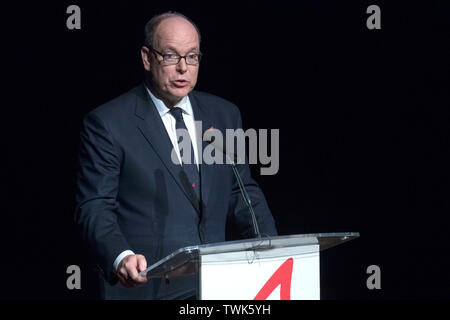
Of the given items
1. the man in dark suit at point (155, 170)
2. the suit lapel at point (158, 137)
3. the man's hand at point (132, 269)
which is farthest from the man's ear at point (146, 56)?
the man's hand at point (132, 269)

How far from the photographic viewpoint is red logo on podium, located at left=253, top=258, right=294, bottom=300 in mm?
1716

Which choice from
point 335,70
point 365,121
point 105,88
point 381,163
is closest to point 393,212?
point 381,163

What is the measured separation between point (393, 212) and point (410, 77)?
0.72 metres

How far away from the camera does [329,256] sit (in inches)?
142

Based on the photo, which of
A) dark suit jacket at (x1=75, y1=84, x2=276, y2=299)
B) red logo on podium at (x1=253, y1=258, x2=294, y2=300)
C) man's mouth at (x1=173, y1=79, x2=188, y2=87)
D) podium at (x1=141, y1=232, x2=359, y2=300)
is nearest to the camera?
podium at (x1=141, y1=232, x2=359, y2=300)

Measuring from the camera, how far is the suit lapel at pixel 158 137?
2.26 metres

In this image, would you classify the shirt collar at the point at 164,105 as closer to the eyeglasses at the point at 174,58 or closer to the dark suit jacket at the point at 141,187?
the dark suit jacket at the point at 141,187

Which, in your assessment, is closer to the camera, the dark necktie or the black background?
the dark necktie

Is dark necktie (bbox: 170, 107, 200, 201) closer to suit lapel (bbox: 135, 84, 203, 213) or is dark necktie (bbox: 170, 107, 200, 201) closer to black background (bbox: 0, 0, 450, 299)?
suit lapel (bbox: 135, 84, 203, 213)

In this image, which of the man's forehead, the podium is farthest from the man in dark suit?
the podium

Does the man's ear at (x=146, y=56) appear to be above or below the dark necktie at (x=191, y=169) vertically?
above

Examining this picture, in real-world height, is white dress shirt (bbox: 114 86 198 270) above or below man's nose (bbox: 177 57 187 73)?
below

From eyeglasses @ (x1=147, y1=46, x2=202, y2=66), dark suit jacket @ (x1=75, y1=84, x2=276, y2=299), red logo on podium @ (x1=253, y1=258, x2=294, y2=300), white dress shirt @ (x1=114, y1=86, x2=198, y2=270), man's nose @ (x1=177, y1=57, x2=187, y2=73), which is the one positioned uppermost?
eyeglasses @ (x1=147, y1=46, x2=202, y2=66)

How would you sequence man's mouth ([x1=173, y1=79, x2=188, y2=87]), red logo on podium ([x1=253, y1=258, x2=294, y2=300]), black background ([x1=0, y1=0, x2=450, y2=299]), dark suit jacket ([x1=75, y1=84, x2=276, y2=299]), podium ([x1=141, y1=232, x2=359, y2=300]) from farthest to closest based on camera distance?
1. black background ([x1=0, y1=0, x2=450, y2=299])
2. man's mouth ([x1=173, y1=79, x2=188, y2=87])
3. dark suit jacket ([x1=75, y1=84, x2=276, y2=299])
4. red logo on podium ([x1=253, y1=258, x2=294, y2=300])
5. podium ([x1=141, y1=232, x2=359, y2=300])
